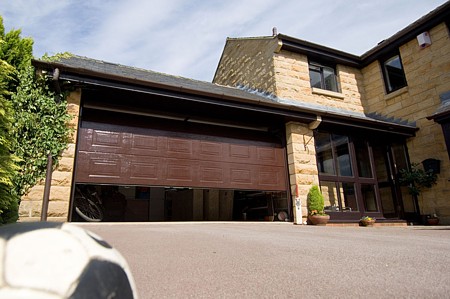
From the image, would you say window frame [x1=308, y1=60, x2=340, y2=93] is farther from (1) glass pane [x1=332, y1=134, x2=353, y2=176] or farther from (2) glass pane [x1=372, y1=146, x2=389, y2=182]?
(2) glass pane [x1=372, y1=146, x2=389, y2=182]

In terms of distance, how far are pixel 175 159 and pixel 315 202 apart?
4.07 metres

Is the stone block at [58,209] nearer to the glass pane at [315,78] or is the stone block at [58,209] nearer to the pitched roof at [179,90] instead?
the pitched roof at [179,90]

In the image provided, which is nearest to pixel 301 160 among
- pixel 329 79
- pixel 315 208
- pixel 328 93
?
pixel 315 208

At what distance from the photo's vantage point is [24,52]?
605cm

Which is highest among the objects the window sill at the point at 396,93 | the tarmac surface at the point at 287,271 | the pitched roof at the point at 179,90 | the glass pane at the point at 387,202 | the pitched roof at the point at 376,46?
the pitched roof at the point at 376,46

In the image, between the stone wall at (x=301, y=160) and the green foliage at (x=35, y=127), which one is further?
the stone wall at (x=301, y=160)

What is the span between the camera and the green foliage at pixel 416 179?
885cm

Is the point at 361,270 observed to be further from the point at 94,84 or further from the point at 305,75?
the point at 305,75

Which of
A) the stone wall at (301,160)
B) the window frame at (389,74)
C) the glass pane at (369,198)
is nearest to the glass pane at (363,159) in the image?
the glass pane at (369,198)

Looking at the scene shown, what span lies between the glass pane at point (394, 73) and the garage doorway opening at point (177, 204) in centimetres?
692

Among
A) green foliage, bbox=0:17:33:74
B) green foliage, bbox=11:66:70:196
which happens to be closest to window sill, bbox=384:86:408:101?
green foliage, bbox=11:66:70:196

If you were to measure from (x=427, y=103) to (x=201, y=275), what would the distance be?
36.2 ft

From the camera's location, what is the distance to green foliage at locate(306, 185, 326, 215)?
741 cm

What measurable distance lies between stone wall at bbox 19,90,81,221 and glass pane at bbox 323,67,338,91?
9420 mm
